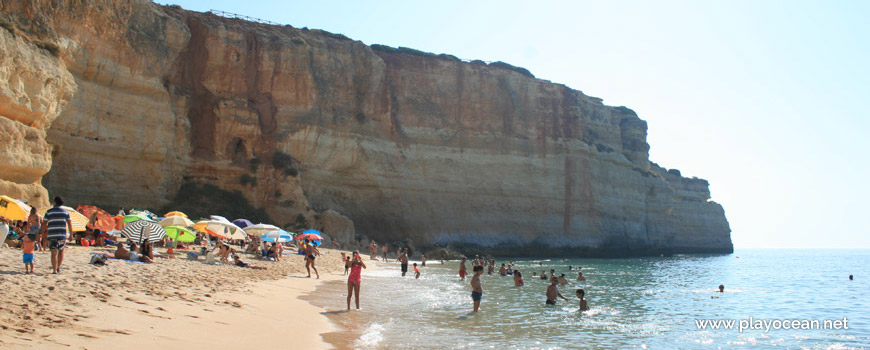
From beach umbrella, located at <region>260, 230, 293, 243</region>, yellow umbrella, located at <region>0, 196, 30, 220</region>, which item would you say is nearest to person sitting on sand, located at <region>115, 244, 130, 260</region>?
yellow umbrella, located at <region>0, 196, 30, 220</region>

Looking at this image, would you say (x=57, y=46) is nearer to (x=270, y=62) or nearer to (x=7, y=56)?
(x=7, y=56)

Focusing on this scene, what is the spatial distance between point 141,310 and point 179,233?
12727mm

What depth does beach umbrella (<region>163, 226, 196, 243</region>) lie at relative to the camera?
1888 centimetres

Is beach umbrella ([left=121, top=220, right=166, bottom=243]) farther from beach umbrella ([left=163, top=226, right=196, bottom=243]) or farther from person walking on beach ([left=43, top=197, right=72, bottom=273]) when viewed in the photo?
person walking on beach ([left=43, top=197, right=72, bottom=273])

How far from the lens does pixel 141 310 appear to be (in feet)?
24.2

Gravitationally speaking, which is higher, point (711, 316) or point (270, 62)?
point (270, 62)

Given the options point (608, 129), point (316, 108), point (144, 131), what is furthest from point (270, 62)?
point (608, 129)

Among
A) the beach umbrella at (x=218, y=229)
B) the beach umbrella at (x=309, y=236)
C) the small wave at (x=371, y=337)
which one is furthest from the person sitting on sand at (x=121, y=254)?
the beach umbrella at (x=309, y=236)

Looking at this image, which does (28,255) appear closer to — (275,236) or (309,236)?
(275,236)

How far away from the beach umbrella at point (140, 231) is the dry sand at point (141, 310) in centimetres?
236

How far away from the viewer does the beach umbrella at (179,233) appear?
18.9 m

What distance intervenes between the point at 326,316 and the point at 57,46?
59.8 feet

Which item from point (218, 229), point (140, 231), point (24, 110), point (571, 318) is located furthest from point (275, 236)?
point (571, 318)

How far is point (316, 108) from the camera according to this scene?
133 ft
